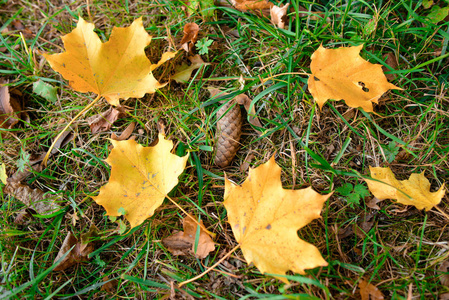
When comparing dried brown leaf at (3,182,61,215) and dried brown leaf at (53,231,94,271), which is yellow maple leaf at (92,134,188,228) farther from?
dried brown leaf at (3,182,61,215)

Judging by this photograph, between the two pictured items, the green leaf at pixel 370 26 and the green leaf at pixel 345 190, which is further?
the green leaf at pixel 370 26

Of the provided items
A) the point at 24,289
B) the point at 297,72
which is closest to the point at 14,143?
the point at 24,289

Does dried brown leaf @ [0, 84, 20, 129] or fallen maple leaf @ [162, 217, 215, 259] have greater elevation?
dried brown leaf @ [0, 84, 20, 129]

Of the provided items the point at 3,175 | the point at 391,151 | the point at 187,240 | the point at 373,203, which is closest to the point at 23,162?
the point at 3,175

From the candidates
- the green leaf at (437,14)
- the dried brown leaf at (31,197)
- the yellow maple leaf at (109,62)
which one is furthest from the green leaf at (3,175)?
the green leaf at (437,14)

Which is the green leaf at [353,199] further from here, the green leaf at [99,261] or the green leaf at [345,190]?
the green leaf at [99,261]

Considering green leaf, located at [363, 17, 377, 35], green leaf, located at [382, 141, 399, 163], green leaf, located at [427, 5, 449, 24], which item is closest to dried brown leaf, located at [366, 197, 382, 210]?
green leaf, located at [382, 141, 399, 163]

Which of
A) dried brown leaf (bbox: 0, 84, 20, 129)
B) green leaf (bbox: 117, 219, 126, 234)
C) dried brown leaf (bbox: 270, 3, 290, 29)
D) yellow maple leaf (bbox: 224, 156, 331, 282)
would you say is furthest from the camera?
dried brown leaf (bbox: 0, 84, 20, 129)

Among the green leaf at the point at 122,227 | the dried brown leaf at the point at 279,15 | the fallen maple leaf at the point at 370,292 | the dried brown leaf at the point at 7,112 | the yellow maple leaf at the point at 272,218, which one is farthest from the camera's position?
the dried brown leaf at the point at 7,112
